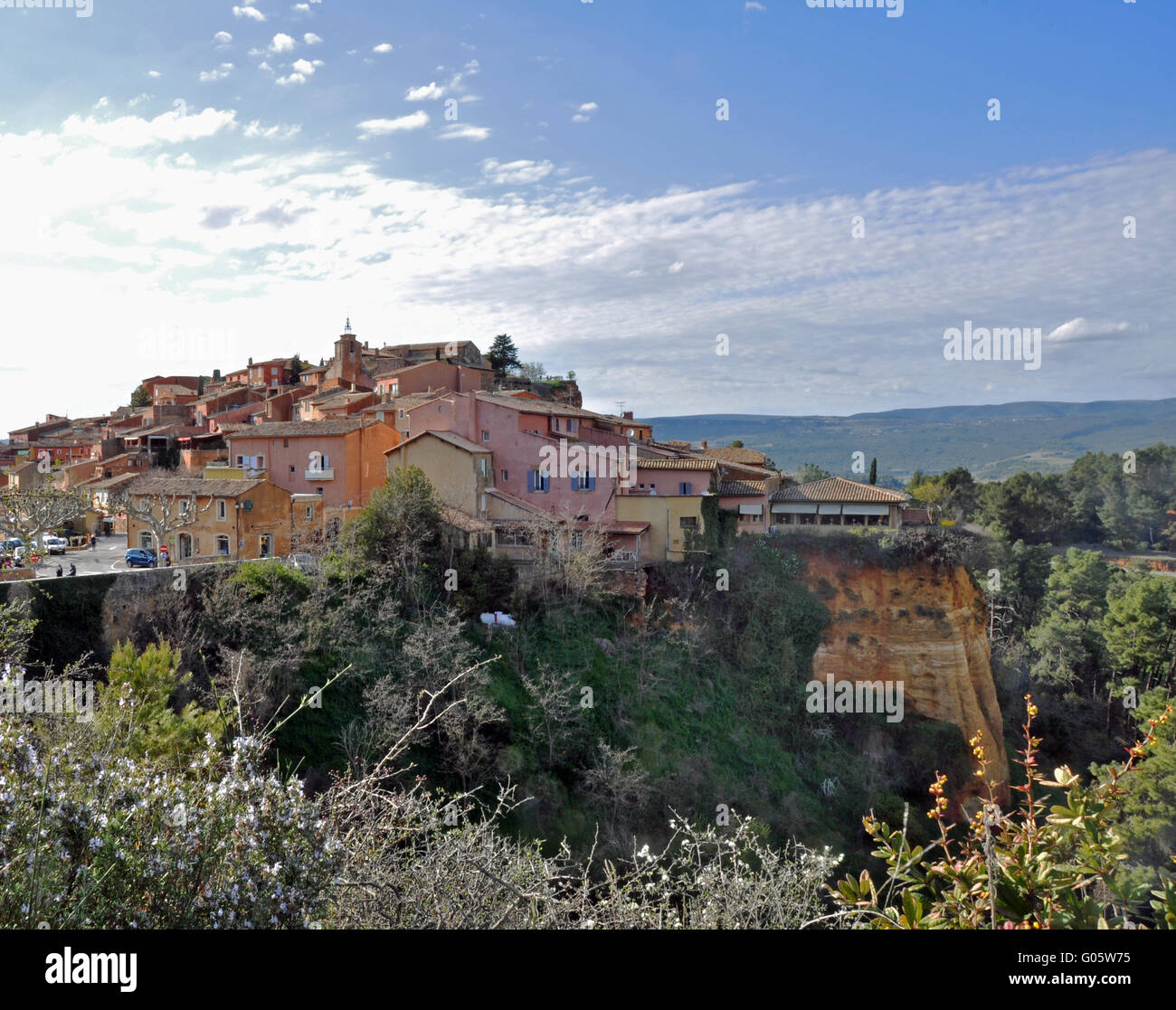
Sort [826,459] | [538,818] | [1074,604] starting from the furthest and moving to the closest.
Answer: [826,459]
[1074,604]
[538,818]

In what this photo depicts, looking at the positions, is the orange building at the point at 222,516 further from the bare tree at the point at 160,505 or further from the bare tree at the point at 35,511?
the bare tree at the point at 35,511

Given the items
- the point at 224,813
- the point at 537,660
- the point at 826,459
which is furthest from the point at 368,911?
the point at 826,459

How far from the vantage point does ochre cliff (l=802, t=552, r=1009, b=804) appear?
80.3ft

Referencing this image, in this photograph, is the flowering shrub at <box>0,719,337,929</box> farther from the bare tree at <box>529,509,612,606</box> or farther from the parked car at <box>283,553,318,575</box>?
the bare tree at <box>529,509,612,606</box>

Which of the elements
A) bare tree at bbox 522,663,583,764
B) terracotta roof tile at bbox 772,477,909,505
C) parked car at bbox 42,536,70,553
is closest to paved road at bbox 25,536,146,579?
parked car at bbox 42,536,70,553

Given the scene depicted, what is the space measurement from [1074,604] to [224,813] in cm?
3906

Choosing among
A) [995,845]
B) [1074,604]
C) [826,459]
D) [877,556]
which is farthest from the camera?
[826,459]

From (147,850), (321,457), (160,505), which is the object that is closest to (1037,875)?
(147,850)

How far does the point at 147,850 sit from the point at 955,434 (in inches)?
3514

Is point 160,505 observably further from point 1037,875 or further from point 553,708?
point 1037,875

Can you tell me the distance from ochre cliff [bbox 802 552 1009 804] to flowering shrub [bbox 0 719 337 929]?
22.9m

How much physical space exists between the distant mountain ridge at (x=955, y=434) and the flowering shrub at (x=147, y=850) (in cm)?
5388
